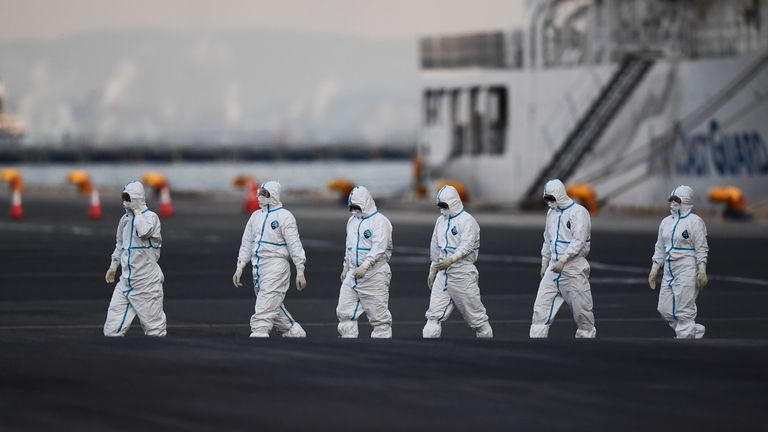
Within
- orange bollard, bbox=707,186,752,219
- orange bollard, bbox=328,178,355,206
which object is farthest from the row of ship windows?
orange bollard, bbox=707,186,752,219

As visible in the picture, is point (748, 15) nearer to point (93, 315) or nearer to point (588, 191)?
point (588, 191)

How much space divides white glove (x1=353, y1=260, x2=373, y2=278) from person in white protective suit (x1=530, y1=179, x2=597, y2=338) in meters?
2.04

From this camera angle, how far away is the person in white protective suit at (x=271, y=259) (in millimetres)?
18250

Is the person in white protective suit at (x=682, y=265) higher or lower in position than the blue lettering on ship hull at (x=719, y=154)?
lower

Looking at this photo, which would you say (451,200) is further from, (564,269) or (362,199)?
(564,269)

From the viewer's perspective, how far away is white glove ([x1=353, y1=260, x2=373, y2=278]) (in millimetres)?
18211

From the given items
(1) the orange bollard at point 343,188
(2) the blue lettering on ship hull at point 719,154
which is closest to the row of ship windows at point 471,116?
(1) the orange bollard at point 343,188

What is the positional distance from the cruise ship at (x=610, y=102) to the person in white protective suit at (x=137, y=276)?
32.1 metres

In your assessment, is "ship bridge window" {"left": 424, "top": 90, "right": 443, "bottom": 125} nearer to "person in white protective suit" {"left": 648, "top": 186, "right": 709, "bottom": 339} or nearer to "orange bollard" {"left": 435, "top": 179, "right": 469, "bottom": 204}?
"orange bollard" {"left": 435, "top": 179, "right": 469, "bottom": 204}

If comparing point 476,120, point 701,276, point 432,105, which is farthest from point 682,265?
point 432,105

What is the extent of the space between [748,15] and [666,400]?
41847 mm

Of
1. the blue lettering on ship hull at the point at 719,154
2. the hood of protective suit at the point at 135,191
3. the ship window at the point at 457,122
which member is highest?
the ship window at the point at 457,122

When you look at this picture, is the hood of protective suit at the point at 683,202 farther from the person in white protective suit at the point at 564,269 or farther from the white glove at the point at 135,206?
the white glove at the point at 135,206

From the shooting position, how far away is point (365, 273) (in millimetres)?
18328
